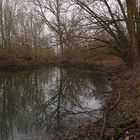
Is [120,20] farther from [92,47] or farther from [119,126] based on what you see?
[119,126]

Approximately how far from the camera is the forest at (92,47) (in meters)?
9.02

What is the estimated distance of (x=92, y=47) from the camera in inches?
849

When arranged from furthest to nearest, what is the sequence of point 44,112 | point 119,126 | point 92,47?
point 92,47
point 44,112
point 119,126

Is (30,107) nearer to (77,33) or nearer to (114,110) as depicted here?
(114,110)

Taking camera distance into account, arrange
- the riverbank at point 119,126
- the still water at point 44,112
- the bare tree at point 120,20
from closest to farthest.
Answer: the riverbank at point 119,126, the still water at point 44,112, the bare tree at point 120,20

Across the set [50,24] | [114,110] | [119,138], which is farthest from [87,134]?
[50,24]

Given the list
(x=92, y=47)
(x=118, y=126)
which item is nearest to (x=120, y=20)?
(x=92, y=47)

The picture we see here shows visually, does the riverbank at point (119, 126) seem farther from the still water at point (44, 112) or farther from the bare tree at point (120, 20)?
the bare tree at point (120, 20)

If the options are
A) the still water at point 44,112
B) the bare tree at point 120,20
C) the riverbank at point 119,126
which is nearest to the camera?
the riverbank at point 119,126

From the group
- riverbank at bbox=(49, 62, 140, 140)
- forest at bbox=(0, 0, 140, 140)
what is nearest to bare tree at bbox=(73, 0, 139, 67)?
forest at bbox=(0, 0, 140, 140)

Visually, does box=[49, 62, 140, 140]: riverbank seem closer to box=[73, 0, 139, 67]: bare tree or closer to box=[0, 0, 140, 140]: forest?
box=[0, 0, 140, 140]: forest

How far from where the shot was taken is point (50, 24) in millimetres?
45156

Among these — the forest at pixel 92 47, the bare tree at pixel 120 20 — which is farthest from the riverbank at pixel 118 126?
the bare tree at pixel 120 20

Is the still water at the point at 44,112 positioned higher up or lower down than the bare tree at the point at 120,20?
lower down
